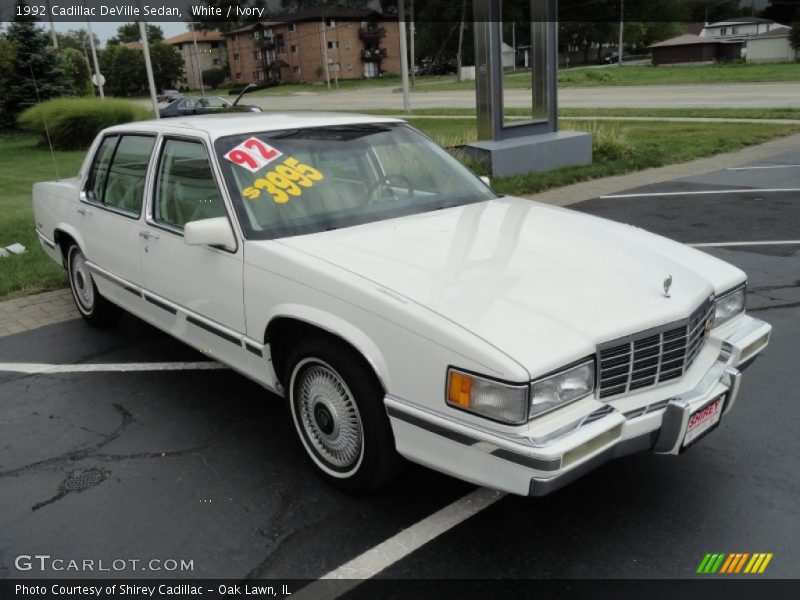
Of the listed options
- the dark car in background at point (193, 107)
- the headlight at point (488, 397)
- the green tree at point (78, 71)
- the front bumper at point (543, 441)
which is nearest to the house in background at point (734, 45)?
the dark car in background at point (193, 107)

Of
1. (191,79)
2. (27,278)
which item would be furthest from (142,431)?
(191,79)

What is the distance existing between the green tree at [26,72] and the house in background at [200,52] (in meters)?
66.0

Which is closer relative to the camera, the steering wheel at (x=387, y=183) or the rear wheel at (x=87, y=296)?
the steering wheel at (x=387, y=183)

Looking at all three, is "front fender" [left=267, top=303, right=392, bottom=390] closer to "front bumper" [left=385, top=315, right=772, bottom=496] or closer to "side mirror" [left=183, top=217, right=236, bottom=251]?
"front bumper" [left=385, top=315, right=772, bottom=496]

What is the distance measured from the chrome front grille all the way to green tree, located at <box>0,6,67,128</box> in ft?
94.5

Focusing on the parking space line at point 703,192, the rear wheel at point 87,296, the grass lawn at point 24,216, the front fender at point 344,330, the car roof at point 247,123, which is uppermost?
the car roof at point 247,123

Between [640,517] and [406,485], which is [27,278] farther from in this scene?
[640,517]

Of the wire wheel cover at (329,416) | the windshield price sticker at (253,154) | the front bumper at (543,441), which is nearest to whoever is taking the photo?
the front bumper at (543,441)

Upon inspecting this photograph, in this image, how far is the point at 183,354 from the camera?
5262 mm

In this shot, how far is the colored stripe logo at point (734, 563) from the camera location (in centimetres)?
278

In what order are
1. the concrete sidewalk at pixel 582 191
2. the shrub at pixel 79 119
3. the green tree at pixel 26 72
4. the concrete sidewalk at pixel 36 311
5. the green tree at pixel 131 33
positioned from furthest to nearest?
the green tree at pixel 131 33 < the green tree at pixel 26 72 < the shrub at pixel 79 119 < the concrete sidewalk at pixel 582 191 < the concrete sidewalk at pixel 36 311

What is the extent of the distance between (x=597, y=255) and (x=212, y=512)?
6.92 feet

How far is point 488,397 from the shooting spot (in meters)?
2.62

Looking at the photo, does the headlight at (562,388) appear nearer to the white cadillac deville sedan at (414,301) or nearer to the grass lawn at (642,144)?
the white cadillac deville sedan at (414,301)
